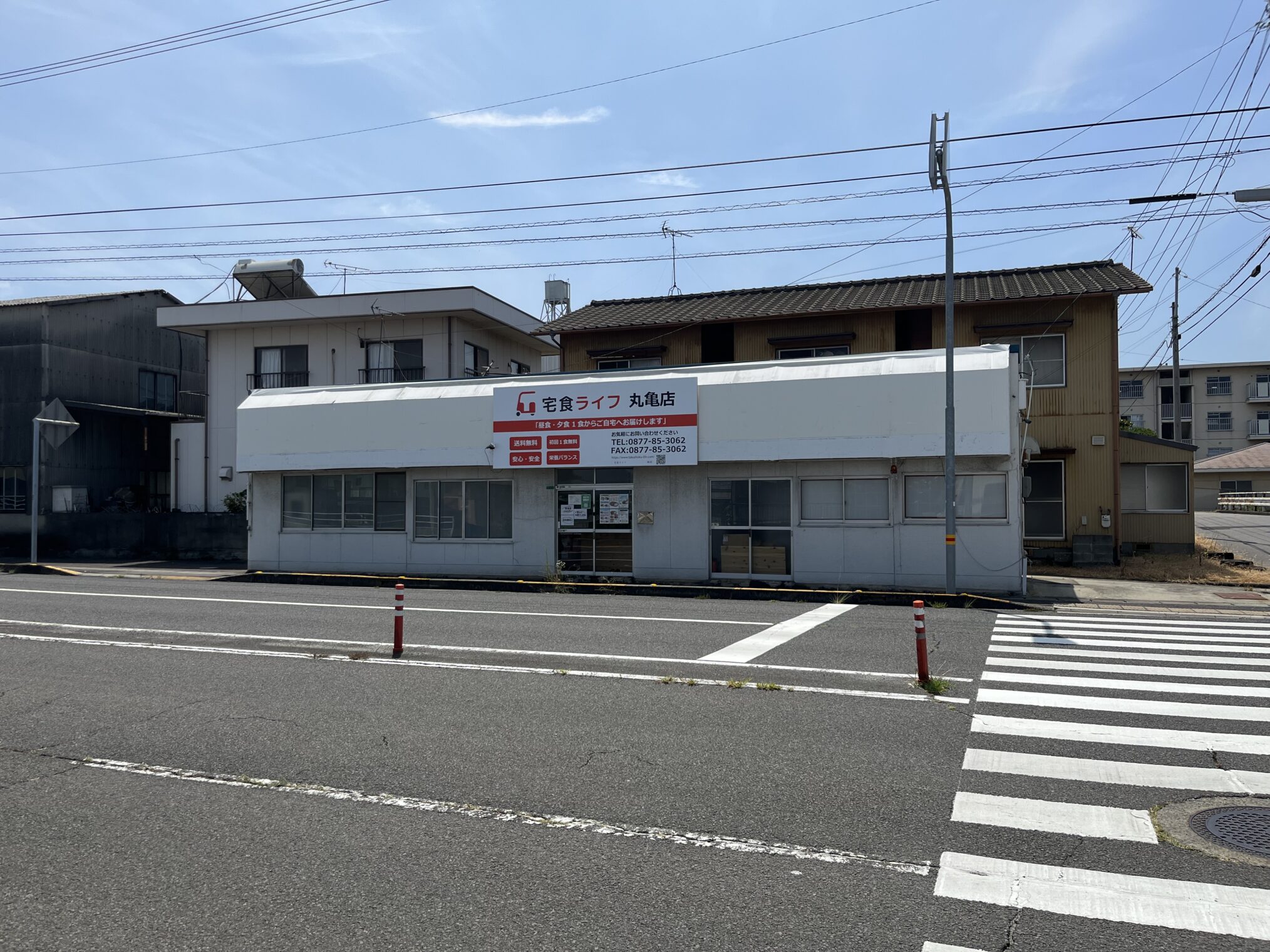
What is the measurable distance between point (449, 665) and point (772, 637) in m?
4.66

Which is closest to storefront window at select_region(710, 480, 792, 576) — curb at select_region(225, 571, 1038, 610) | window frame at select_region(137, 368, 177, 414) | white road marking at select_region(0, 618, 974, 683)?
curb at select_region(225, 571, 1038, 610)

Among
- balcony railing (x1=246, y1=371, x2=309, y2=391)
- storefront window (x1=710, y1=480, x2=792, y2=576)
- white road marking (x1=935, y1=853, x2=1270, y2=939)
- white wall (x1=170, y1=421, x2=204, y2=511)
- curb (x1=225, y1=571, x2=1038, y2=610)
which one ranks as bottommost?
curb (x1=225, y1=571, x2=1038, y2=610)

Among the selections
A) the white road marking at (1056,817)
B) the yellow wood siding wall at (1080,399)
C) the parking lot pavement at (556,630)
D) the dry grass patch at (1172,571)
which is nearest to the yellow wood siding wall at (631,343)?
the yellow wood siding wall at (1080,399)

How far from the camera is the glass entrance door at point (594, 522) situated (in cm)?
2223

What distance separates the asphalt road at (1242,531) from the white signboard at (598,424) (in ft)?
51.5

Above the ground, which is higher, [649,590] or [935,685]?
[935,685]

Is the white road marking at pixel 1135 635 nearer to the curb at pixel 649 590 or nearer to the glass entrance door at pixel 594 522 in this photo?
the curb at pixel 649 590

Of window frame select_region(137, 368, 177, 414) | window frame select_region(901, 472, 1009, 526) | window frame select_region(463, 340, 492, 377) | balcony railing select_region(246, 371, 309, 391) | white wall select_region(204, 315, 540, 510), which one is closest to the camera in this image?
window frame select_region(901, 472, 1009, 526)

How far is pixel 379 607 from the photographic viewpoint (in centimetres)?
1656

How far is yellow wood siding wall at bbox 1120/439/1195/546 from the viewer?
2555 centimetres

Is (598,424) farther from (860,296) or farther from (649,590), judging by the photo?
(860,296)

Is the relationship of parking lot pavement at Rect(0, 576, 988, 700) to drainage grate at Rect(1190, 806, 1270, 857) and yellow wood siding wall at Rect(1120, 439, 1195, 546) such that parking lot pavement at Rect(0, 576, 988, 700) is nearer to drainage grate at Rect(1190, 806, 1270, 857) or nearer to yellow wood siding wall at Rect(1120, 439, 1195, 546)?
drainage grate at Rect(1190, 806, 1270, 857)

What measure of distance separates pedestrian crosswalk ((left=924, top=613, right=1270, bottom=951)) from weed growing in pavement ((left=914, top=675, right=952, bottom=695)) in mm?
343

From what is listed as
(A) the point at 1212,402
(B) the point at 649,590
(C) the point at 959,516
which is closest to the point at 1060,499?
(C) the point at 959,516
